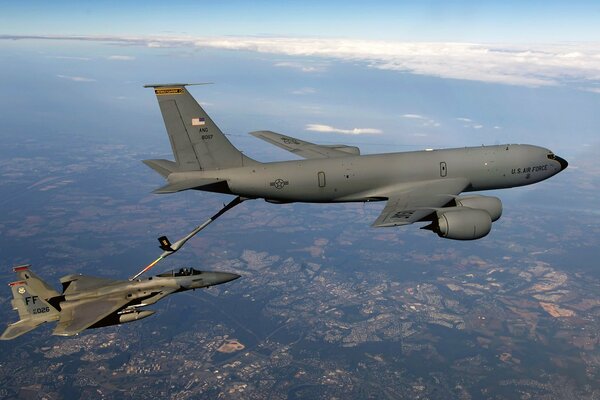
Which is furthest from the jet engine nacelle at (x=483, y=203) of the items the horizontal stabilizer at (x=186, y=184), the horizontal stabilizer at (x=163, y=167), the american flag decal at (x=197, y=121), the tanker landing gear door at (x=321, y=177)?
the horizontal stabilizer at (x=163, y=167)

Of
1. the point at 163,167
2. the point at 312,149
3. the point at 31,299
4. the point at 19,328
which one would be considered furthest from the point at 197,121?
the point at 31,299

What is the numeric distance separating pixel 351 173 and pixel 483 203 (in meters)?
10.7

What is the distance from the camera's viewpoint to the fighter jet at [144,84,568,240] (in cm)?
3894

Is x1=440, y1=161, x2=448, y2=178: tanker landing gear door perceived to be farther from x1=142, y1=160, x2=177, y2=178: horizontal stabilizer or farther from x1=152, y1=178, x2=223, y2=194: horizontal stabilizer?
x1=142, y1=160, x2=177, y2=178: horizontal stabilizer

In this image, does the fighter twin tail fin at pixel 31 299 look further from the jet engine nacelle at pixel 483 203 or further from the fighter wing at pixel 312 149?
the jet engine nacelle at pixel 483 203

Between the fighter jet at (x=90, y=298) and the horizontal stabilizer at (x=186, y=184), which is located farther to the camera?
the fighter jet at (x=90, y=298)

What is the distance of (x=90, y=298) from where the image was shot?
44375mm

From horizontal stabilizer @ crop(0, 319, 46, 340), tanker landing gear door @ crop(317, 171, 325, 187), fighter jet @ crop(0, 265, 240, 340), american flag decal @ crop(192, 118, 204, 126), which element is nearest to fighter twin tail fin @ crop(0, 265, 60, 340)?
fighter jet @ crop(0, 265, 240, 340)

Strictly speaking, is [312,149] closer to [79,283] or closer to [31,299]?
[79,283]

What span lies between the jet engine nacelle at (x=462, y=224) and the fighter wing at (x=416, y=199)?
4.43 ft

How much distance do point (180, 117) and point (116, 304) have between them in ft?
54.9

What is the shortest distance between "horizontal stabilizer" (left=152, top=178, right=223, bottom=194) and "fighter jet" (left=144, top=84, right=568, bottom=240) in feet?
0.25

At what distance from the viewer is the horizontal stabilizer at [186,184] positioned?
3597 cm

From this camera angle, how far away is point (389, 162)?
42406 millimetres
